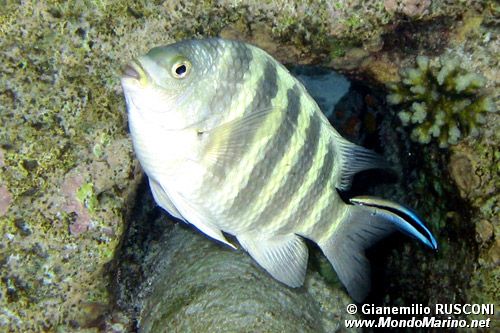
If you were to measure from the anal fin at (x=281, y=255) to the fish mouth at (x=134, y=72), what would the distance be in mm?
1003

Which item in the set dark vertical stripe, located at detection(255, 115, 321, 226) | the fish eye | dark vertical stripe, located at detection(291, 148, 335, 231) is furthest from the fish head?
dark vertical stripe, located at detection(291, 148, 335, 231)

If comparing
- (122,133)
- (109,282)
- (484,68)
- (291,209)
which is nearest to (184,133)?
(291,209)

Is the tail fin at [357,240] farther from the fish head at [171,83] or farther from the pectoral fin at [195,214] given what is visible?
the fish head at [171,83]

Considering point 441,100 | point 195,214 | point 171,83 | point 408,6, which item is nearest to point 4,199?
point 195,214

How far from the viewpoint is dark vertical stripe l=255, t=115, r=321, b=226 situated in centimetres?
206

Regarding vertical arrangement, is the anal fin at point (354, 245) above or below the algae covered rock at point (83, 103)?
below

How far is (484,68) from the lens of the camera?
257 centimetres

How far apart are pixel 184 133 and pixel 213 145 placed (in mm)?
146

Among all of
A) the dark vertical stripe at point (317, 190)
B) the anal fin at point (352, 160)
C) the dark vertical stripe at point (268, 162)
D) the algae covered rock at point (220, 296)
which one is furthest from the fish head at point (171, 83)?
the algae covered rock at point (220, 296)

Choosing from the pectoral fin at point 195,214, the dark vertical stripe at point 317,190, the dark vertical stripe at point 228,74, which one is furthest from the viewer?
the dark vertical stripe at point 317,190

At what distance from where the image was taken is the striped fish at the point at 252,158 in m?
1.83

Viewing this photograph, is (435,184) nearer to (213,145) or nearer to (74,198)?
(213,145)

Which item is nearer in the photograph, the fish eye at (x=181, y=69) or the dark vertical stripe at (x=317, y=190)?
the fish eye at (x=181, y=69)

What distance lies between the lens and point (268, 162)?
6.54ft
